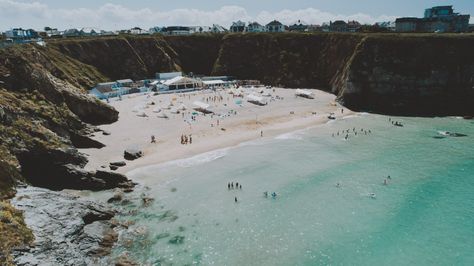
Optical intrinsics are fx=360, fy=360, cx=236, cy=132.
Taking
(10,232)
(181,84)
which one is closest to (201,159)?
(10,232)

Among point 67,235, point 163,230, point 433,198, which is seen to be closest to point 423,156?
point 433,198

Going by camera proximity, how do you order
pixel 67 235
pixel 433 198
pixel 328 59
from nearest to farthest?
pixel 67 235 → pixel 433 198 → pixel 328 59

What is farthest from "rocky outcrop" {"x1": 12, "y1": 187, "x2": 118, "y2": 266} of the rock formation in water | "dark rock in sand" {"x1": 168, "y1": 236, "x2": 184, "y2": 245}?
"dark rock in sand" {"x1": 168, "y1": 236, "x2": 184, "y2": 245}

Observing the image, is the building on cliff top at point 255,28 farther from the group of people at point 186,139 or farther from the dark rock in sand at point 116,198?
the dark rock in sand at point 116,198

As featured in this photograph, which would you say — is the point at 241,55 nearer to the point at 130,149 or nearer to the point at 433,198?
the point at 130,149

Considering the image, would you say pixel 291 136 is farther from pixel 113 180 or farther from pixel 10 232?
pixel 10 232

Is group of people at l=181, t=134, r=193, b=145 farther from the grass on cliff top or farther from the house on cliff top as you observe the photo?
the house on cliff top

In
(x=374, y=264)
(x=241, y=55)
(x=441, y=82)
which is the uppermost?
(x=241, y=55)
